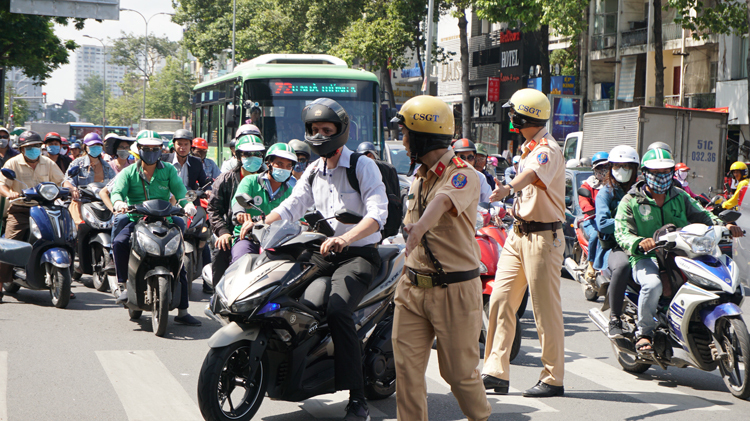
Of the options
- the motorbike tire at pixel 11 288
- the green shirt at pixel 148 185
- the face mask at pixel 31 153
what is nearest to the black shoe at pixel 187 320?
the green shirt at pixel 148 185

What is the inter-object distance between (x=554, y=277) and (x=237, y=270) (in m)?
2.16

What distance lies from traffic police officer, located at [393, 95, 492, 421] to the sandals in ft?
7.83

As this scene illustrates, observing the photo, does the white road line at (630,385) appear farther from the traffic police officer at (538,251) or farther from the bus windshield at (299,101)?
the bus windshield at (299,101)

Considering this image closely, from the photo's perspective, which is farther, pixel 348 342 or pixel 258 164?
pixel 258 164

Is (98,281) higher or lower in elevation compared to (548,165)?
lower

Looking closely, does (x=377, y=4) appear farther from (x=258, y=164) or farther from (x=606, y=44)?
(x=258, y=164)

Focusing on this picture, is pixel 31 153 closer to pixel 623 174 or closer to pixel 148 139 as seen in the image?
pixel 148 139

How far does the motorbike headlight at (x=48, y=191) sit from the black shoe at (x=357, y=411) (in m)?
5.20

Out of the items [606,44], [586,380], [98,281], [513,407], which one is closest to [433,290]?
[513,407]

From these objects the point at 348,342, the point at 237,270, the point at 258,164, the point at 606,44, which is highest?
the point at 606,44

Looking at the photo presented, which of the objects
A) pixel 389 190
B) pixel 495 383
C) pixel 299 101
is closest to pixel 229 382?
pixel 389 190

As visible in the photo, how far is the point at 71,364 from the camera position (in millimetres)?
6125

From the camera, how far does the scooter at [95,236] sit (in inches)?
356

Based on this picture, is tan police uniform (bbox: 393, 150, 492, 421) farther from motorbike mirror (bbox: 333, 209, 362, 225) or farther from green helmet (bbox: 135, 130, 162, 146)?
green helmet (bbox: 135, 130, 162, 146)
